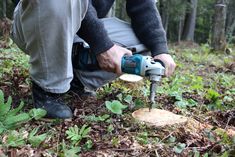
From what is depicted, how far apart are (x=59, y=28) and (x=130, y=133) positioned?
2.59 feet

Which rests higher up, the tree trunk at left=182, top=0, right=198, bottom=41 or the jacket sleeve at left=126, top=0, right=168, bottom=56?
the jacket sleeve at left=126, top=0, right=168, bottom=56

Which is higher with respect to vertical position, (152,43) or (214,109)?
(152,43)

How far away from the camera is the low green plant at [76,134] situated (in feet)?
7.22

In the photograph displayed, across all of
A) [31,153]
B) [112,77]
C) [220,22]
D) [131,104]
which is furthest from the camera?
[220,22]

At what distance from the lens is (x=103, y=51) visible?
2574 millimetres

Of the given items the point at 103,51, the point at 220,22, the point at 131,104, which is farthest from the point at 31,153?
the point at 220,22

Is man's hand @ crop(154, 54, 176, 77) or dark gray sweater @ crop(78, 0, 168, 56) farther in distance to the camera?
dark gray sweater @ crop(78, 0, 168, 56)

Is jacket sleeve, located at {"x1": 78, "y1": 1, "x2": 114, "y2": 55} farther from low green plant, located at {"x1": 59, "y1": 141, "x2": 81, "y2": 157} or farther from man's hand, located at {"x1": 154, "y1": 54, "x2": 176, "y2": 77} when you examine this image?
low green plant, located at {"x1": 59, "y1": 141, "x2": 81, "y2": 157}

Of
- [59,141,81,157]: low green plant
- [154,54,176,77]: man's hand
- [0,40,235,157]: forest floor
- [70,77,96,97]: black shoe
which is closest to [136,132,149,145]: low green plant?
[0,40,235,157]: forest floor

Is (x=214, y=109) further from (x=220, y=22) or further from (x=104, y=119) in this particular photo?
(x=220, y=22)

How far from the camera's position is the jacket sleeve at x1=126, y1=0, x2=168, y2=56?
311cm

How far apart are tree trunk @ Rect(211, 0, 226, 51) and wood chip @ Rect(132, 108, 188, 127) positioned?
8.89 m

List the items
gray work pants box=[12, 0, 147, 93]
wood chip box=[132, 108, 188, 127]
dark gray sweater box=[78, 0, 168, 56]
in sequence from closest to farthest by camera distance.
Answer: gray work pants box=[12, 0, 147, 93] < wood chip box=[132, 108, 188, 127] < dark gray sweater box=[78, 0, 168, 56]

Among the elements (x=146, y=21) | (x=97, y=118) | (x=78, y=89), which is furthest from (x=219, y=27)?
(x=97, y=118)
